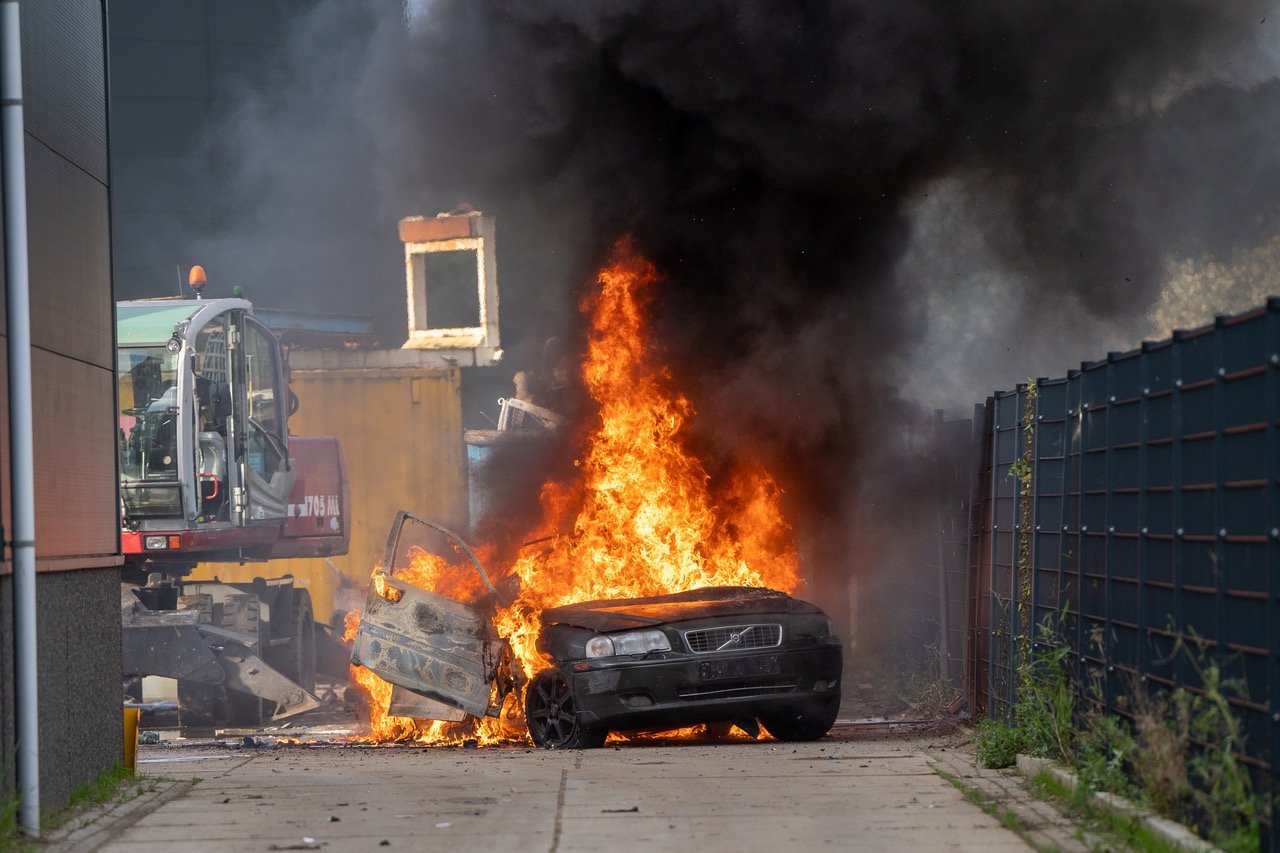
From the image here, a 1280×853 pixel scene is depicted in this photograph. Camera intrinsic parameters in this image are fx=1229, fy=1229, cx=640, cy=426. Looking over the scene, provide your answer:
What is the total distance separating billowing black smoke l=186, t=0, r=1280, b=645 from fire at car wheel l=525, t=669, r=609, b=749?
13.6ft

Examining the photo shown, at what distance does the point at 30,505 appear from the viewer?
18.6 ft

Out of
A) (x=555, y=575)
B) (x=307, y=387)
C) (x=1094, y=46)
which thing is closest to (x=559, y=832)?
(x=555, y=575)

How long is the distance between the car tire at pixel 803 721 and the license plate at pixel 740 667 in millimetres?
391

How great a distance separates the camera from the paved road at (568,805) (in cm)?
550

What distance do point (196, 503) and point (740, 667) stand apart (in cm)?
638

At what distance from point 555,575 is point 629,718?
2.79 m

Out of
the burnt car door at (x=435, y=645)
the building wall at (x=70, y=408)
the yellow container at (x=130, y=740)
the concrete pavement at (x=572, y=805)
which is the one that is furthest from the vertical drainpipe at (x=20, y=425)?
the burnt car door at (x=435, y=645)

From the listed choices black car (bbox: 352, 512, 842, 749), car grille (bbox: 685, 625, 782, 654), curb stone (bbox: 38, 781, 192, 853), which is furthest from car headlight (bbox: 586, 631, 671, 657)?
curb stone (bbox: 38, 781, 192, 853)

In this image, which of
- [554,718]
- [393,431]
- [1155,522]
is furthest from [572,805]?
[393,431]

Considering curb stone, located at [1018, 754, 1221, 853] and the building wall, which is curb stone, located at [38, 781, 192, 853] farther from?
curb stone, located at [1018, 754, 1221, 853]

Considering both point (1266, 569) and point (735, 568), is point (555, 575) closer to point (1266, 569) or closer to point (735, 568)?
point (735, 568)

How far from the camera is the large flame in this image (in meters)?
11.2

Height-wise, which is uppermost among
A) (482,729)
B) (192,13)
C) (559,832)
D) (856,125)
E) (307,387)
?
(192,13)

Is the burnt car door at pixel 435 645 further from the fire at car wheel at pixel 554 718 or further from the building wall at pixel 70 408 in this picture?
the building wall at pixel 70 408
